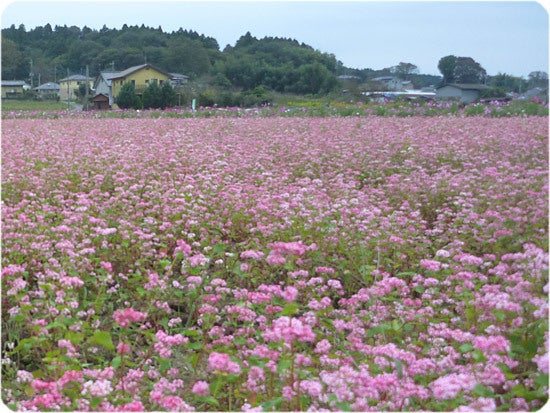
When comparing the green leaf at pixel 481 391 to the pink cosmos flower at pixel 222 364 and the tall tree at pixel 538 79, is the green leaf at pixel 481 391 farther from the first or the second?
the tall tree at pixel 538 79

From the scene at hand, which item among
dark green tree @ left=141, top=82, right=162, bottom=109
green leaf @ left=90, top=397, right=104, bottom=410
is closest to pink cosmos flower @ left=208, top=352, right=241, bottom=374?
green leaf @ left=90, top=397, right=104, bottom=410

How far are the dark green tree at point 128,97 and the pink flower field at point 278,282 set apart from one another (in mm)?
2060

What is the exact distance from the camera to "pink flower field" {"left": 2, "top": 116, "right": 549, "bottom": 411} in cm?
184

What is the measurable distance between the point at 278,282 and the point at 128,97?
6.59 m

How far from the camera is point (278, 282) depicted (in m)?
3.38

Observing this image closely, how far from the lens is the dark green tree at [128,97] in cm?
835

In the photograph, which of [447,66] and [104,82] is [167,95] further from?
[447,66]

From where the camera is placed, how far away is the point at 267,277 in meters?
3.34

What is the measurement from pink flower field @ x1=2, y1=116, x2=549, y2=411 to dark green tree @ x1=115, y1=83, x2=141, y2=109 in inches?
81.1

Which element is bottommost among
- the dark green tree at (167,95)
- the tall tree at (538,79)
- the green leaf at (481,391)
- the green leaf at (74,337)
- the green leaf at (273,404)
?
the green leaf at (273,404)

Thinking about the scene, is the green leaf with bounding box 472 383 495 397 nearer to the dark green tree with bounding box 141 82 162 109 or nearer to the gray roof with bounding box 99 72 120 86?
the gray roof with bounding box 99 72 120 86

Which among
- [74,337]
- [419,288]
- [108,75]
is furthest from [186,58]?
[74,337]

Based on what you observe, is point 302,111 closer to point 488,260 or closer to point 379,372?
point 488,260

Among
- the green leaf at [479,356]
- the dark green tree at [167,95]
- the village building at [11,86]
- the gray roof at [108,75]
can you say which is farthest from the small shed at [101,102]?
the green leaf at [479,356]
